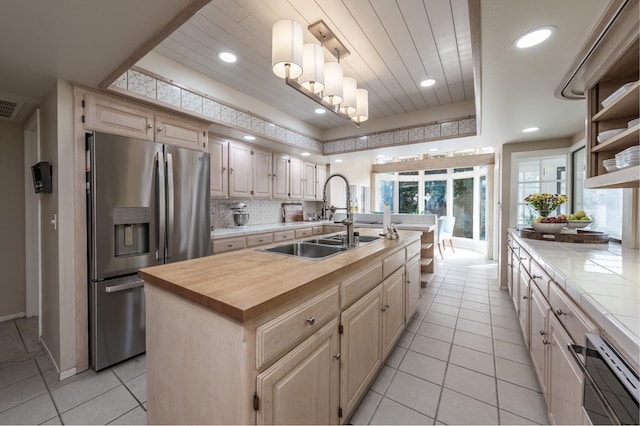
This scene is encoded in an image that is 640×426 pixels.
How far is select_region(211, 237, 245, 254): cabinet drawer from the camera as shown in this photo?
2895 mm

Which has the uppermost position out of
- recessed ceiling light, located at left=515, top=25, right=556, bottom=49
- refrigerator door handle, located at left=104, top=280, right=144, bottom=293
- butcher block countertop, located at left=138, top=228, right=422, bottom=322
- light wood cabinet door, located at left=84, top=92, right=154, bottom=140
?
recessed ceiling light, located at left=515, top=25, right=556, bottom=49

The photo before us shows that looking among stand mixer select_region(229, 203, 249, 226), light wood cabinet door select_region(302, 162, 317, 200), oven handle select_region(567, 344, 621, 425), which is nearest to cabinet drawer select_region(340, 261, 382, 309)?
oven handle select_region(567, 344, 621, 425)

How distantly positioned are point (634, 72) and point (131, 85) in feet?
11.6

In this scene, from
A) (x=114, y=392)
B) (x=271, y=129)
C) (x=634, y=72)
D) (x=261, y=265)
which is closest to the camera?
(x=261, y=265)

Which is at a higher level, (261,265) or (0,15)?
(0,15)

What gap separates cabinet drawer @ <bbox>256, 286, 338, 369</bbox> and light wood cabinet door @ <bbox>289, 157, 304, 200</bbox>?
3349 millimetres

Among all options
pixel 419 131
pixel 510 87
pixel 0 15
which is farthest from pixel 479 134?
pixel 0 15

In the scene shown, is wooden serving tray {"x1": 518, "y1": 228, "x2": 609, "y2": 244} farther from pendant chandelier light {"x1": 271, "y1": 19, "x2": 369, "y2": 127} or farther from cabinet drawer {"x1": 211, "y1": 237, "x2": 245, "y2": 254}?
cabinet drawer {"x1": 211, "y1": 237, "x2": 245, "y2": 254}

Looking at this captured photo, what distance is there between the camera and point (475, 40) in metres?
1.47

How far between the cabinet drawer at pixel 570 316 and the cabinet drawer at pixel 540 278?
97mm

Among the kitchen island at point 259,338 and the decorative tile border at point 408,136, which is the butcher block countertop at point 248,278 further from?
the decorative tile border at point 408,136

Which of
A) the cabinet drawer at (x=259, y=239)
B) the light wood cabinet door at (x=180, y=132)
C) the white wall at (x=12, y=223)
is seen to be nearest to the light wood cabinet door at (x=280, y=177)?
the cabinet drawer at (x=259, y=239)

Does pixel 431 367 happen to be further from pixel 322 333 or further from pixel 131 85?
pixel 131 85

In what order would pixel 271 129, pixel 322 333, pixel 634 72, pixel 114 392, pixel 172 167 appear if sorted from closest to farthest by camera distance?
1. pixel 322 333
2. pixel 634 72
3. pixel 114 392
4. pixel 172 167
5. pixel 271 129
